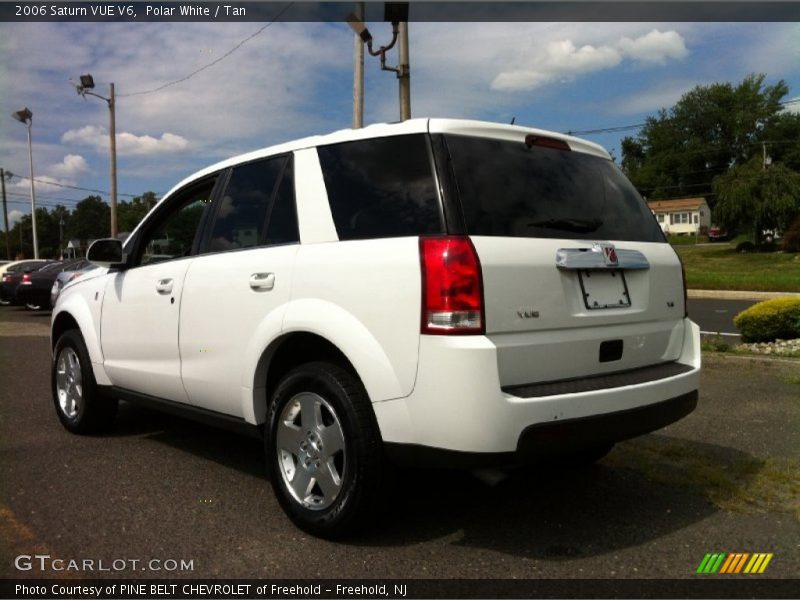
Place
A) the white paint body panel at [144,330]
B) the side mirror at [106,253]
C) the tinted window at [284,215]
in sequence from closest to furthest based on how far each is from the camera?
the tinted window at [284,215] < the white paint body panel at [144,330] < the side mirror at [106,253]

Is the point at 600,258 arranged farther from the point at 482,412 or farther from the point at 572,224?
the point at 482,412

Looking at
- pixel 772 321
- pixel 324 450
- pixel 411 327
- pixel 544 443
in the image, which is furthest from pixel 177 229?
pixel 772 321

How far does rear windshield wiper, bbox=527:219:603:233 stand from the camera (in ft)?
10.3

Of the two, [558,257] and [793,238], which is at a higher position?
[793,238]

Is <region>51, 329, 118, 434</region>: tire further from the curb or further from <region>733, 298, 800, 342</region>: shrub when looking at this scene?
the curb

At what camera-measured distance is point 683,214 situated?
93312 millimetres

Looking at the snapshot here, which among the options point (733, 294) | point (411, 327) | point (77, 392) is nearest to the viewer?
point (411, 327)

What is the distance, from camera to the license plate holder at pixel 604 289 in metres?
3.13

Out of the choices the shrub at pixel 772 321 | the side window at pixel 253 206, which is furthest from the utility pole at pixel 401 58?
the side window at pixel 253 206

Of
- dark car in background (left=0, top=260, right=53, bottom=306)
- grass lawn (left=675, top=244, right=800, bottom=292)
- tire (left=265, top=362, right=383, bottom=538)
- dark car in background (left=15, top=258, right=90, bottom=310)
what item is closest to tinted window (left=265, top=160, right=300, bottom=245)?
tire (left=265, top=362, right=383, bottom=538)

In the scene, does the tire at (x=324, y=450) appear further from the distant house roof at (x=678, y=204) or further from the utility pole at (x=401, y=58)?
the distant house roof at (x=678, y=204)

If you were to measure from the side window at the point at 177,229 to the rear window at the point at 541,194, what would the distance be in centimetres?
190

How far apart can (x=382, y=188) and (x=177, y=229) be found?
1898mm

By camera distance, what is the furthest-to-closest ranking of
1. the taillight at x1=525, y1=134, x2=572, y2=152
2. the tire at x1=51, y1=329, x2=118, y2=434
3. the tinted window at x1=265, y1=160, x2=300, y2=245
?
the tire at x1=51, y1=329, x2=118, y2=434, the tinted window at x1=265, y1=160, x2=300, y2=245, the taillight at x1=525, y1=134, x2=572, y2=152
